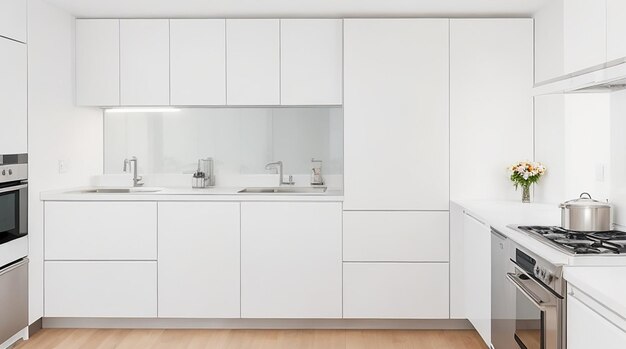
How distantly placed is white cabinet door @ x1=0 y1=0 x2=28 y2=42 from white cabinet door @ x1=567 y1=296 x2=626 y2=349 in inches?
131

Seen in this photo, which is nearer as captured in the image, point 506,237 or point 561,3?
point 506,237

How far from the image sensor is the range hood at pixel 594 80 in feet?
6.59

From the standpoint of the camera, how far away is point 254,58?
417cm

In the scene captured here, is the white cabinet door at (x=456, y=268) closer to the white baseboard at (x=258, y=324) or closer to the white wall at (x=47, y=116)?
the white baseboard at (x=258, y=324)

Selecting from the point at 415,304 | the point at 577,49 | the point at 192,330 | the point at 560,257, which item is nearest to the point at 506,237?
the point at 560,257

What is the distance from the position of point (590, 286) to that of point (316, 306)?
243 cm

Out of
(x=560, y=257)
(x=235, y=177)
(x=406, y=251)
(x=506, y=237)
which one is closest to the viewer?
(x=560, y=257)

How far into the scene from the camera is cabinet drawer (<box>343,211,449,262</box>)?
3986 millimetres

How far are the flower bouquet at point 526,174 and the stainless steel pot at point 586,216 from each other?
46.9 inches

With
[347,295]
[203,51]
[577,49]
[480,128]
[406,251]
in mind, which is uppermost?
[203,51]

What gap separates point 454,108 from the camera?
157 inches

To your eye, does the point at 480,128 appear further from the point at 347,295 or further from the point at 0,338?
the point at 0,338

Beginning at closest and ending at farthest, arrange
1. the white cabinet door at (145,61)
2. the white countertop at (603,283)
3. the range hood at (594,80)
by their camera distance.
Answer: the white countertop at (603,283) → the range hood at (594,80) → the white cabinet door at (145,61)

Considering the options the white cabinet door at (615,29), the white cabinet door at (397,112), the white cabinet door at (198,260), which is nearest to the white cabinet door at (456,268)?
the white cabinet door at (397,112)
